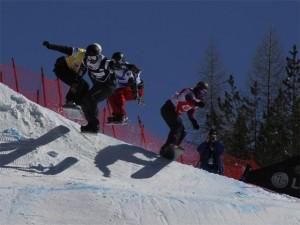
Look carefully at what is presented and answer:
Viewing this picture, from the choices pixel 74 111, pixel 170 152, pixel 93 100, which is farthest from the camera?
pixel 170 152

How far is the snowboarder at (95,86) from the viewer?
1103 centimetres

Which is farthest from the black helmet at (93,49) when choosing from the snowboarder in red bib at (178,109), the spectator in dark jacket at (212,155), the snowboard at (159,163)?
the spectator in dark jacket at (212,155)

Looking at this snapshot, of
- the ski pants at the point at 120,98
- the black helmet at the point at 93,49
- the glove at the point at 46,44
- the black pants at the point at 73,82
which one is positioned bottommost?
the ski pants at the point at 120,98

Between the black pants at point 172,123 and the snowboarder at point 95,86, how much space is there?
3.75 ft

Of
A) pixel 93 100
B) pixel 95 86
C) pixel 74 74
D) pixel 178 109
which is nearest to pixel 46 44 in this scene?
pixel 74 74

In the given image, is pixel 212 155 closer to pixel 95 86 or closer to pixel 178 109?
pixel 178 109

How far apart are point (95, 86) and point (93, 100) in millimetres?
247

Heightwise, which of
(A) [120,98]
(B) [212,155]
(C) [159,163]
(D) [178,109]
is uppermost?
(A) [120,98]

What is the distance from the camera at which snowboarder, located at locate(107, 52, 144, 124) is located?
11.4 meters

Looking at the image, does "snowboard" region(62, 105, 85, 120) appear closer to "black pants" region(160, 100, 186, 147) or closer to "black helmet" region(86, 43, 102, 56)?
"black helmet" region(86, 43, 102, 56)

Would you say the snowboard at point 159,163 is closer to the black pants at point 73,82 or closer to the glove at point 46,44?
the black pants at point 73,82

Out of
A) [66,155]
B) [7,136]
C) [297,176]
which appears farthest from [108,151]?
[297,176]

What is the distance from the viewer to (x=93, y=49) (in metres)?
10.9

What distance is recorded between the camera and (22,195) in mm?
8172
